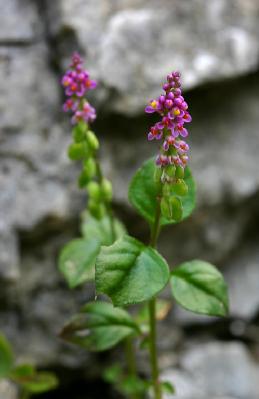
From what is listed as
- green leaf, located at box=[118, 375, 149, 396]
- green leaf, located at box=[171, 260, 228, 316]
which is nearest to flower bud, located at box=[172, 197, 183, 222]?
green leaf, located at box=[171, 260, 228, 316]

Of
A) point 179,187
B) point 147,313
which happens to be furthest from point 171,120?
point 147,313

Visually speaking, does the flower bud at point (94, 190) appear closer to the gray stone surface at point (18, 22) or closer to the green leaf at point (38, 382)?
the green leaf at point (38, 382)

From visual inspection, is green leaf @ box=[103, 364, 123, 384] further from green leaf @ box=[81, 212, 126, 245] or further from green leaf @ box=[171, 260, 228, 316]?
green leaf @ box=[171, 260, 228, 316]

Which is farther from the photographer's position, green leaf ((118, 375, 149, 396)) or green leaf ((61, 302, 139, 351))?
green leaf ((118, 375, 149, 396))

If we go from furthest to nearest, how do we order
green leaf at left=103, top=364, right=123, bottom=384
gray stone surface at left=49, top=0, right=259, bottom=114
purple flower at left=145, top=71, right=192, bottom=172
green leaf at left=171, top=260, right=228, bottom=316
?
1. gray stone surface at left=49, top=0, right=259, bottom=114
2. green leaf at left=103, top=364, right=123, bottom=384
3. green leaf at left=171, top=260, right=228, bottom=316
4. purple flower at left=145, top=71, right=192, bottom=172

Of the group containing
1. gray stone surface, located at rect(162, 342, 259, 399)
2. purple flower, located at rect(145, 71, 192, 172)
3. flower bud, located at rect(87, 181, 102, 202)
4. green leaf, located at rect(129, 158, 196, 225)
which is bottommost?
gray stone surface, located at rect(162, 342, 259, 399)

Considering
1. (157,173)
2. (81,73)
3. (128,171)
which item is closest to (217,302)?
(157,173)

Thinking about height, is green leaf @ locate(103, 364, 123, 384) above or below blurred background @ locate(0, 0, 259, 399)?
below
